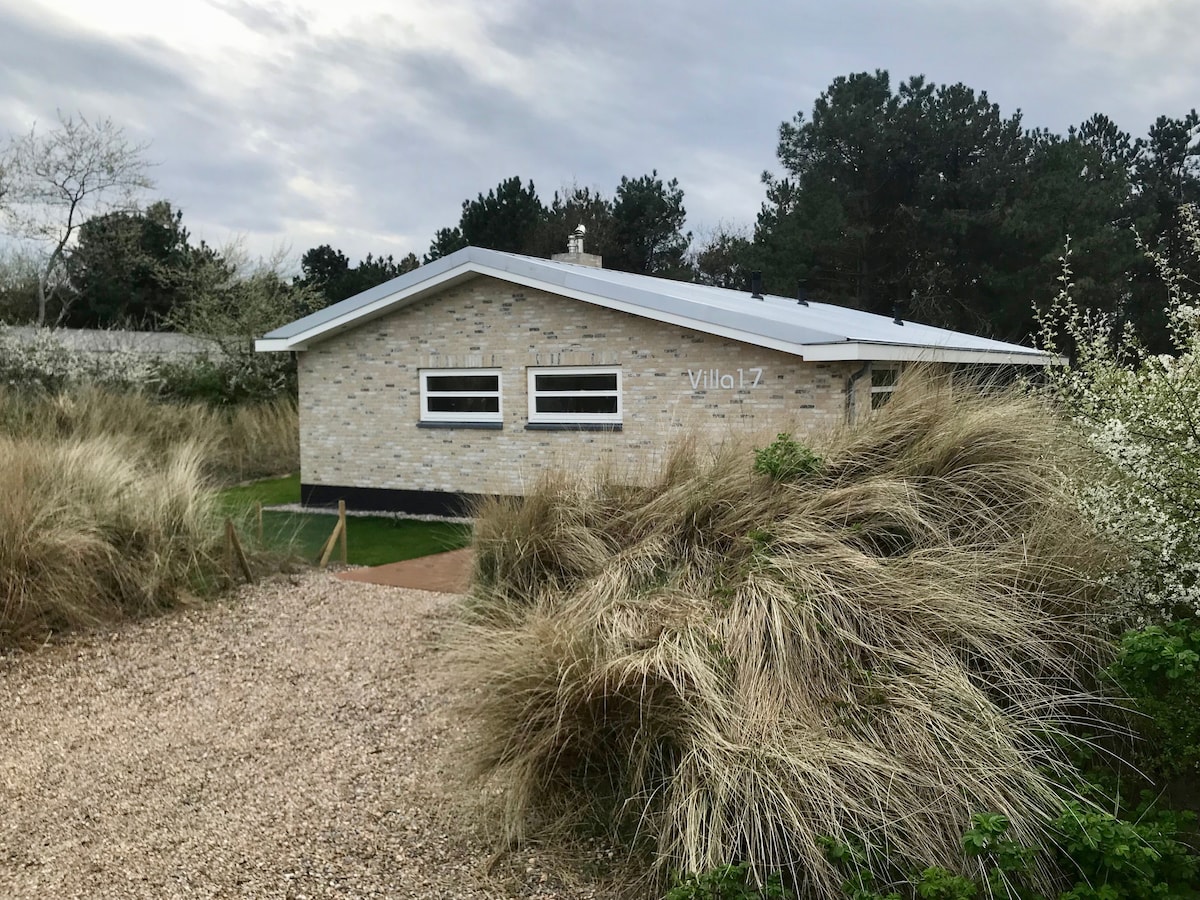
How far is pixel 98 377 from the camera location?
17.6 meters

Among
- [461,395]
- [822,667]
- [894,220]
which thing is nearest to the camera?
[822,667]

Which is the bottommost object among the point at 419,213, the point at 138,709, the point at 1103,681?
the point at 138,709

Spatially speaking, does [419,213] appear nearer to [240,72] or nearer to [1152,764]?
[240,72]

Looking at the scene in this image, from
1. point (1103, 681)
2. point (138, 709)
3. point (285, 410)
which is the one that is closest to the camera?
point (1103, 681)

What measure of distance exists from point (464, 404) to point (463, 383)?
313mm

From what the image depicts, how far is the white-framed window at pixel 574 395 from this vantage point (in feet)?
40.1

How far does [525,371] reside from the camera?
42.1 feet

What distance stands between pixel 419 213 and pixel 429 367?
20028 mm

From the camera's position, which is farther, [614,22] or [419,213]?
[419,213]

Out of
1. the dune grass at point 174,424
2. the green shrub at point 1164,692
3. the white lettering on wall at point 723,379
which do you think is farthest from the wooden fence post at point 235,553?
the green shrub at point 1164,692

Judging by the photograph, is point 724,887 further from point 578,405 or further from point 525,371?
point 525,371

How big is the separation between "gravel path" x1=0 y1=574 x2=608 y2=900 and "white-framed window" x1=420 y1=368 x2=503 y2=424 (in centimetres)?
631

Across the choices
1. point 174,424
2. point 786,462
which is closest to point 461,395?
point 174,424

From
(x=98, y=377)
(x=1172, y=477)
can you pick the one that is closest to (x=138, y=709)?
(x=1172, y=477)
